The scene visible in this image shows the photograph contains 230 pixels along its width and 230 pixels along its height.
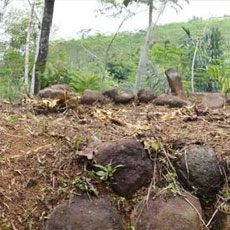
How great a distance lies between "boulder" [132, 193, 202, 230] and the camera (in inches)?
72.6

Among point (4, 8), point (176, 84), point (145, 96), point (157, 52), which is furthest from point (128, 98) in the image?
point (4, 8)

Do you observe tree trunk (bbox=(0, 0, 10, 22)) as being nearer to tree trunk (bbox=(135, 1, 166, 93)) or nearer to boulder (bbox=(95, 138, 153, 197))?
tree trunk (bbox=(135, 1, 166, 93))

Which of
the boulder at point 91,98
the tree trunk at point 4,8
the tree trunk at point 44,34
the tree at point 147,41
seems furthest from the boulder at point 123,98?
the tree trunk at point 4,8

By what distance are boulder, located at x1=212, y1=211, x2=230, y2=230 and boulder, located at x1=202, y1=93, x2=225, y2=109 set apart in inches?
64.4

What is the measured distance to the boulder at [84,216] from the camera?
5.89 feet

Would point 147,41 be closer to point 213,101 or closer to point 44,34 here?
point 44,34

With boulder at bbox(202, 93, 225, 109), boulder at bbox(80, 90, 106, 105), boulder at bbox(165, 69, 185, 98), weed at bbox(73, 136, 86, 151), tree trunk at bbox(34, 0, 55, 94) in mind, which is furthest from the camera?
tree trunk at bbox(34, 0, 55, 94)

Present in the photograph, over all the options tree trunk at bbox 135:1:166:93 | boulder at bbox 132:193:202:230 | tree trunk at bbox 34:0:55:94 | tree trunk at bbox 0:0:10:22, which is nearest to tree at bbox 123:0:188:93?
tree trunk at bbox 135:1:166:93

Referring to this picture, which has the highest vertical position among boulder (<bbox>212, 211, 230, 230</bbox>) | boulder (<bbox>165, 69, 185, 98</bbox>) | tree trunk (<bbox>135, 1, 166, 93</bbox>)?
tree trunk (<bbox>135, 1, 166, 93</bbox>)

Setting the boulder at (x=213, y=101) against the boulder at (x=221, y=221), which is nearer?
the boulder at (x=221, y=221)

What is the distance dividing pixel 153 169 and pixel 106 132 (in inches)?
16.9

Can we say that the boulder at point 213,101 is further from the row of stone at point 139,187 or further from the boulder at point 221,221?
the boulder at point 221,221

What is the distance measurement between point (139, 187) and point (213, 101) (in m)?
1.82

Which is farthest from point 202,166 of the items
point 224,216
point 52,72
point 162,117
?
point 52,72
